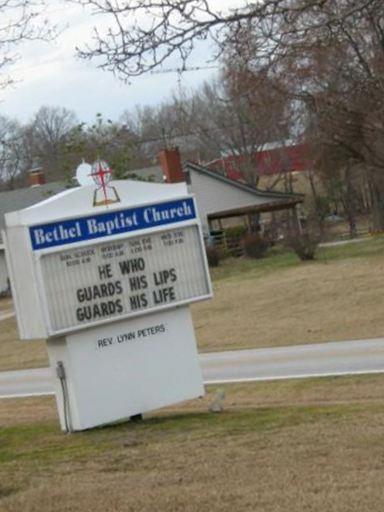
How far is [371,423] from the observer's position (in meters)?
9.45

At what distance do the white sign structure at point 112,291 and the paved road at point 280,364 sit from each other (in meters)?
6.35

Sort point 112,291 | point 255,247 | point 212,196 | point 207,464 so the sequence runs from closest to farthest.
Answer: point 207,464 < point 112,291 < point 255,247 < point 212,196

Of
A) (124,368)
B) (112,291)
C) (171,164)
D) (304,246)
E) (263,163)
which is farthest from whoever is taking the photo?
(263,163)

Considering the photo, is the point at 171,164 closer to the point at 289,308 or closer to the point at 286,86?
the point at 289,308

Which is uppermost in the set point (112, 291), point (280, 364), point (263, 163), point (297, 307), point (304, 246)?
point (263, 163)

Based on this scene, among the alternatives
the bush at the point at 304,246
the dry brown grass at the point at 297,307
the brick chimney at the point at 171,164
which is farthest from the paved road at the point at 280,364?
the brick chimney at the point at 171,164

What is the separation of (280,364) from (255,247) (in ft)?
112

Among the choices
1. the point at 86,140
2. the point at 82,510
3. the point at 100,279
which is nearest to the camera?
the point at 82,510

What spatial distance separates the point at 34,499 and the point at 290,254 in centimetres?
4512

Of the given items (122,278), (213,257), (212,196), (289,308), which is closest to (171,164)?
(213,257)

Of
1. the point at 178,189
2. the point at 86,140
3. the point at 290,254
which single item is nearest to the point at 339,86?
the point at 178,189

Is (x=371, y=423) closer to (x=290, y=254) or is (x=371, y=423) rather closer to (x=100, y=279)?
(x=100, y=279)

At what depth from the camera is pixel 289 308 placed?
30844mm

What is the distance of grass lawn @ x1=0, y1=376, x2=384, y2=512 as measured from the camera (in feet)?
22.0
